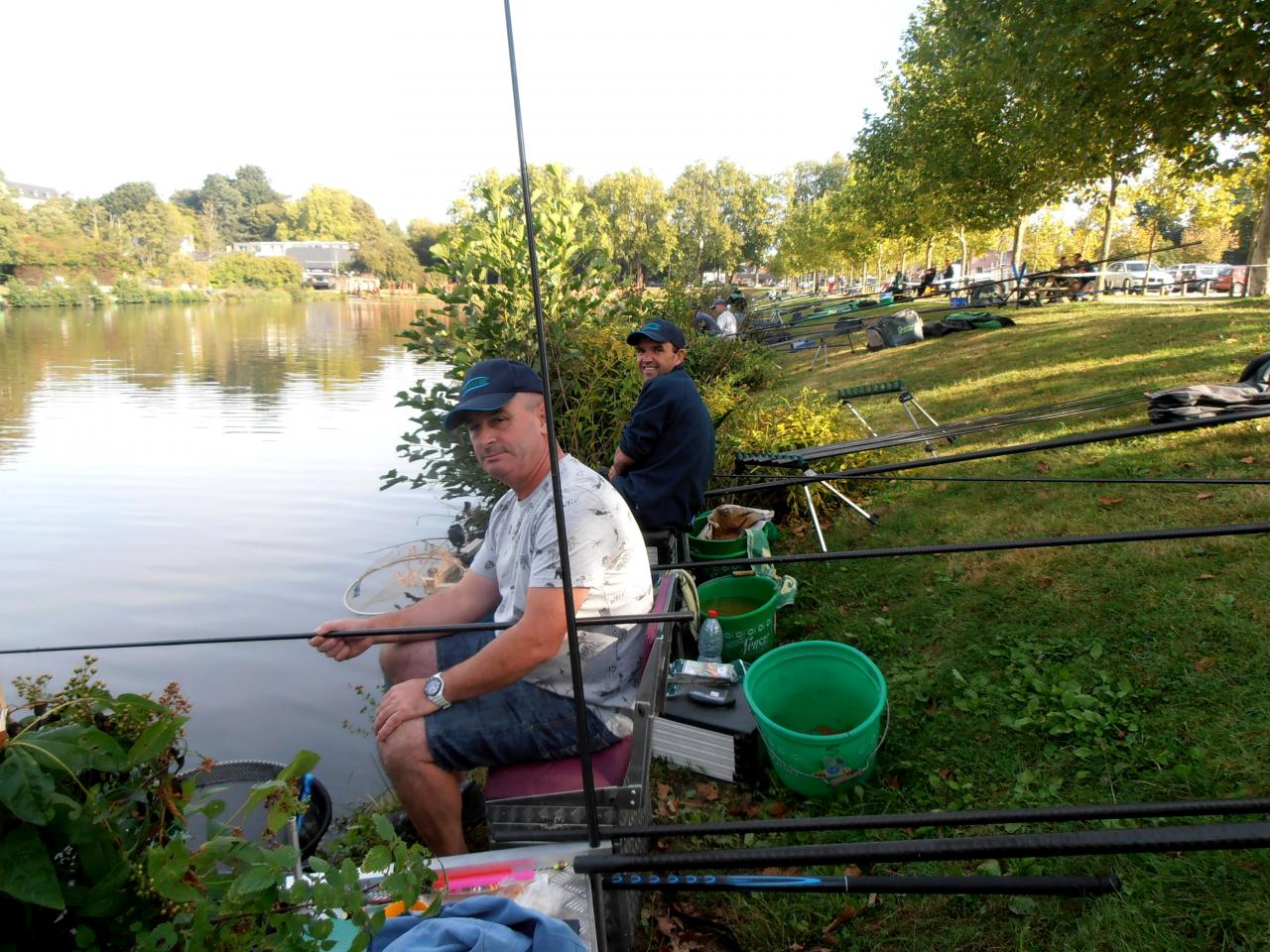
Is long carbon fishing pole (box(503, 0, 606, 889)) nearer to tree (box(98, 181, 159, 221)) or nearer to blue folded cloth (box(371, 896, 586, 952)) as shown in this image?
blue folded cloth (box(371, 896, 586, 952))

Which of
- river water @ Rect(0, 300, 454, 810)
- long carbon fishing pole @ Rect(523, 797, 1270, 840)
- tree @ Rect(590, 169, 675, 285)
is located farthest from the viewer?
tree @ Rect(590, 169, 675, 285)

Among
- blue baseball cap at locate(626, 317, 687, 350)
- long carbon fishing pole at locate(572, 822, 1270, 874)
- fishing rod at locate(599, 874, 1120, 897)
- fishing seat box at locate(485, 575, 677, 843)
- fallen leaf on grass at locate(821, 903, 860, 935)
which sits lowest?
fallen leaf on grass at locate(821, 903, 860, 935)

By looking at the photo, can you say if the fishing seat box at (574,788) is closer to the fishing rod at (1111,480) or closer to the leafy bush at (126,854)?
the leafy bush at (126,854)

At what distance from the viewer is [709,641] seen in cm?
385

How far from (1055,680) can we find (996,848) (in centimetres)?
267

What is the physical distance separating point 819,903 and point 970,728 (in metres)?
1.16

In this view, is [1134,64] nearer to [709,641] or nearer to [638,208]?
[709,641]

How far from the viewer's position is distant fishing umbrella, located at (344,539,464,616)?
508 centimetres

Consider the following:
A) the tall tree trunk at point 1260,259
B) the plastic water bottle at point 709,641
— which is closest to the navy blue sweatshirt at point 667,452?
the plastic water bottle at point 709,641

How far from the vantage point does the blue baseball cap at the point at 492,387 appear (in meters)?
2.54

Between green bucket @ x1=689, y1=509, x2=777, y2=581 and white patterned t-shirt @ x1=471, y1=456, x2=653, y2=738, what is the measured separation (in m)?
2.35

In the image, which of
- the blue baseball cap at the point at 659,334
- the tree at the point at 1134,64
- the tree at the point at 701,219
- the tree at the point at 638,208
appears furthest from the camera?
the tree at the point at 701,219

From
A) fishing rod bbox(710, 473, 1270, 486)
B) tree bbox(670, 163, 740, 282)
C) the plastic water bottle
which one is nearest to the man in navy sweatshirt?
the plastic water bottle

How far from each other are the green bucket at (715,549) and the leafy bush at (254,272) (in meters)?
87.8
